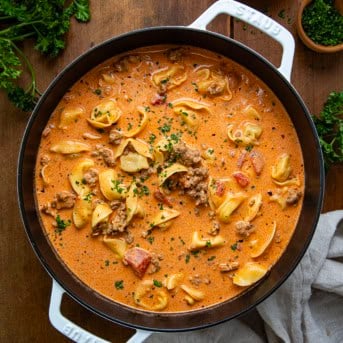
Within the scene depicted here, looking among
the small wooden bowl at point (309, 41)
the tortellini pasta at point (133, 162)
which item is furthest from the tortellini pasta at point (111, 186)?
the small wooden bowl at point (309, 41)

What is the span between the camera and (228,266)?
4.58 meters

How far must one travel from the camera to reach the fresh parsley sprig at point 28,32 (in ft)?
14.9

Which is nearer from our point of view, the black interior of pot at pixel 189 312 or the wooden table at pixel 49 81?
the black interior of pot at pixel 189 312

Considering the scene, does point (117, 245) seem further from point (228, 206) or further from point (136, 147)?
point (228, 206)

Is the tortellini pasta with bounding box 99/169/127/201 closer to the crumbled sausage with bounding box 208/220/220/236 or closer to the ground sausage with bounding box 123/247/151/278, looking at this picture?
the ground sausage with bounding box 123/247/151/278

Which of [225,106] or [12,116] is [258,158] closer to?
[225,106]

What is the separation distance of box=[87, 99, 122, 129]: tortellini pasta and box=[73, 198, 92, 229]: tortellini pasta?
59cm

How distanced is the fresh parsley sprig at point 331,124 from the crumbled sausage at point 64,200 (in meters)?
2.00

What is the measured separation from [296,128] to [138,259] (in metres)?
1.62

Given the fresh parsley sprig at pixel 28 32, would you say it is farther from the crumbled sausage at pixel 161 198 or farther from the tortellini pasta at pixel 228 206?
the tortellini pasta at pixel 228 206

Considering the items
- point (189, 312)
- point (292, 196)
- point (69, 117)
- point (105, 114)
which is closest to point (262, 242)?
point (292, 196)

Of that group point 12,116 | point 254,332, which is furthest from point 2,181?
point 254,332

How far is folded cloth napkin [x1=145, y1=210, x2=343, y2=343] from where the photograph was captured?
474 cm

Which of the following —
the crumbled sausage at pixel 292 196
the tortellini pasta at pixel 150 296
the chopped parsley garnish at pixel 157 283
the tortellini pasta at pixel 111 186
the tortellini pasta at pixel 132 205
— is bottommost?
the tortellini pasta at pixel 150 296
